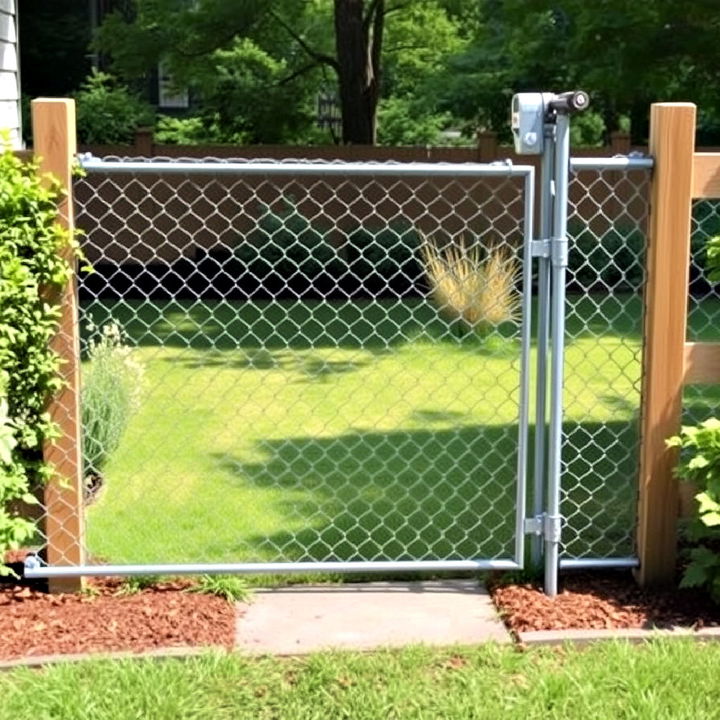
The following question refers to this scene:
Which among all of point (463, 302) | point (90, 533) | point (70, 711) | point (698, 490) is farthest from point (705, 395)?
point (70, 711)

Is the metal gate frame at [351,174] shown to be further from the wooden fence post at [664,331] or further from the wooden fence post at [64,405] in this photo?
the wooden fence post at [664,331]

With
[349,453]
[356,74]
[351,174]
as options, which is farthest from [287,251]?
[351,174]

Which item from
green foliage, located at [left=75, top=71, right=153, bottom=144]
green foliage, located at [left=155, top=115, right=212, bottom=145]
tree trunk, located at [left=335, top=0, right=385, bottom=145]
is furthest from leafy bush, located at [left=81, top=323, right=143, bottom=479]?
green foliage, located at [left=155, top=115, right=212, bottom=145]

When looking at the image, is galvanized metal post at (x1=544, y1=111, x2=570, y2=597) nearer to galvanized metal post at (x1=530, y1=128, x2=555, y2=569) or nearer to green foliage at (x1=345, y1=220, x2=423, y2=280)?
galvanized metal post at (x1=530, y1=128, x2=555, y2=569)

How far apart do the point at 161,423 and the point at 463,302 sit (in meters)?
3.75

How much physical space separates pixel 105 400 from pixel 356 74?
1082cm

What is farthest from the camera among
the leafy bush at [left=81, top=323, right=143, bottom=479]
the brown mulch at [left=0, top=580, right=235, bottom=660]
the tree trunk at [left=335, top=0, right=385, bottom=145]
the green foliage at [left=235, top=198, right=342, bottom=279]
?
the tree trunk at [left=335, top=0, right=385, bottom=145]

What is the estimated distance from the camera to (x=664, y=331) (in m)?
3.79

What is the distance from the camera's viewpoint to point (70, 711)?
10.0 ft

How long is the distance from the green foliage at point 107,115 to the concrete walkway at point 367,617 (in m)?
13.9

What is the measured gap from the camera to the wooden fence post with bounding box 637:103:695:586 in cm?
372

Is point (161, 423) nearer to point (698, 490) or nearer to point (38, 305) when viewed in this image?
point (38, 305)

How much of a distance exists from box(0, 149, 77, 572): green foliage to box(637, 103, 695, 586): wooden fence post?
193 centimetres

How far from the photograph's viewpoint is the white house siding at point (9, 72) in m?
9.17
